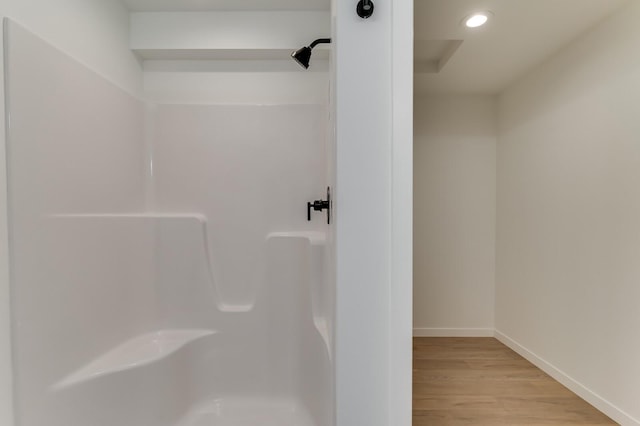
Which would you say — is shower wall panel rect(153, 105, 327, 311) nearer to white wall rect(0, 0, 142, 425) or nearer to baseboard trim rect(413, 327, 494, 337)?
white wall rect(0, 0, 142, 425)

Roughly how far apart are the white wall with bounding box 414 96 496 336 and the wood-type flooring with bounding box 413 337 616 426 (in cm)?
34

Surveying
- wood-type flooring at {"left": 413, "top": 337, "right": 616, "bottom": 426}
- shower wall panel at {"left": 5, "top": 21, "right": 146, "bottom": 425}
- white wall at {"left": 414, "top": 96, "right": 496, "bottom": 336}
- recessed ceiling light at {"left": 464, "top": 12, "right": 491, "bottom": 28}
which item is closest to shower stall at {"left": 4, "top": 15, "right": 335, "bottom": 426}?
shower wall panel at {"left": 5, "top": 21, "right": 146, "bottom": 425}

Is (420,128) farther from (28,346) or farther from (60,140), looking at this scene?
(28,346)

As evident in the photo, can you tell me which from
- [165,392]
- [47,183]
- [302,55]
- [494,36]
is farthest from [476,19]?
[165,392]

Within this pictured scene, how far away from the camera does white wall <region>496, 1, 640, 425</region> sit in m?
1.66

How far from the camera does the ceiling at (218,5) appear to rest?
1.87m

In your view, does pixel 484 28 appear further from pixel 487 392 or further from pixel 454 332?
pixel 454 332

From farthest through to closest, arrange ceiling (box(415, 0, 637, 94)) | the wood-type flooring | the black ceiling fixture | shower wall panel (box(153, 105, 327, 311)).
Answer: shower wall panel (box(153, 105, 327, 311)) → the wood-type flooring → ceiling (box(415, 0, 637, 94)) → the black ceiling fixture

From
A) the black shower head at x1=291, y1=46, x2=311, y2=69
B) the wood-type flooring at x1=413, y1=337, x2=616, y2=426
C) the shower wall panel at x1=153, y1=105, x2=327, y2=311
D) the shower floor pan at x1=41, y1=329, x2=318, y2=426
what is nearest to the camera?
the shower floor pan at x1=41, y1=329, x2=318, y2=426

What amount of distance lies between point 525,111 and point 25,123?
2950mm

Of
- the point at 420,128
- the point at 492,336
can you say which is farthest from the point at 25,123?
the point at 492,336

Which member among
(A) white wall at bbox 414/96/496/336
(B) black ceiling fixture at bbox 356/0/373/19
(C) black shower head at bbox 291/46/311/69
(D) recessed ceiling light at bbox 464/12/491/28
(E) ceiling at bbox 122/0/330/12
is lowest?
(A) white wall at bbox 414/96/496/336

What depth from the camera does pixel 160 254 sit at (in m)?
2.06

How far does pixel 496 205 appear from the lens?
114 inches
